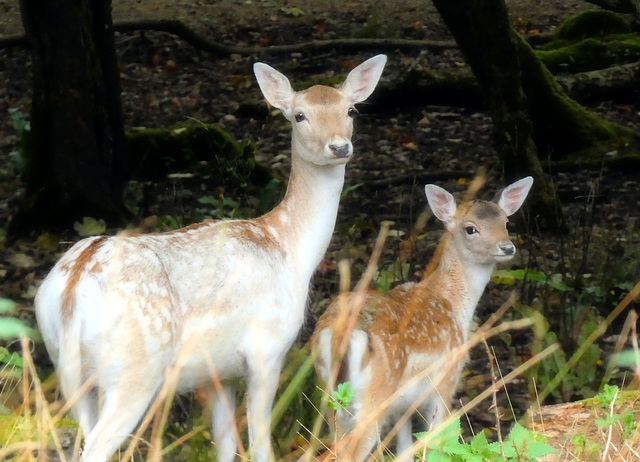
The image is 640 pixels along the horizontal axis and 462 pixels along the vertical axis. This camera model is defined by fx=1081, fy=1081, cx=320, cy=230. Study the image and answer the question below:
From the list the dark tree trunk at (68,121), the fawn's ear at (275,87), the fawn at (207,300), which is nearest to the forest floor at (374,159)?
the dark tree trunk at (68,121)

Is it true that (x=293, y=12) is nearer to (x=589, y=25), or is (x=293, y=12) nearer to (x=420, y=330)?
(x=589, y=25)

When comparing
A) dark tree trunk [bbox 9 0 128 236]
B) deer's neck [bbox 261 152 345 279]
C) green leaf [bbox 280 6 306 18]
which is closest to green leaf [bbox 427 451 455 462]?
deer's neck [bbox 261 152 345 279]

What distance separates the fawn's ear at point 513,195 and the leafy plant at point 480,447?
2.90 metres

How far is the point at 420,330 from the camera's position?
16.4 ft

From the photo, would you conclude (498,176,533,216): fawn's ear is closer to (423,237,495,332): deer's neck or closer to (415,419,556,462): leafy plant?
(423,237,495,332): deer's neck

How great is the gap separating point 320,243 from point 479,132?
5853 mm

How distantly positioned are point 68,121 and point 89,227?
2.60ft

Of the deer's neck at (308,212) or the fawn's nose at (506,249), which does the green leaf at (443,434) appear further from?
the fawn's nose at (506,249)

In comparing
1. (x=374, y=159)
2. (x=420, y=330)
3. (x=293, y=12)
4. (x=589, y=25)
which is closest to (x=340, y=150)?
(x=420, y=330)

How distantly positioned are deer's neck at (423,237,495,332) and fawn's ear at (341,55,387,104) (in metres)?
1.05

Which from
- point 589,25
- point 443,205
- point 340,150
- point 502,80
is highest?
point 340,150

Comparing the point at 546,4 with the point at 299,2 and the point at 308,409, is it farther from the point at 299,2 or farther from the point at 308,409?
the point at 308,409

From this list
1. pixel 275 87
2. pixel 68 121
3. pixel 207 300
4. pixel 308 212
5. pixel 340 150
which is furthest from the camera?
pixel 68 121

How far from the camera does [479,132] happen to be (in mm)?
10477
